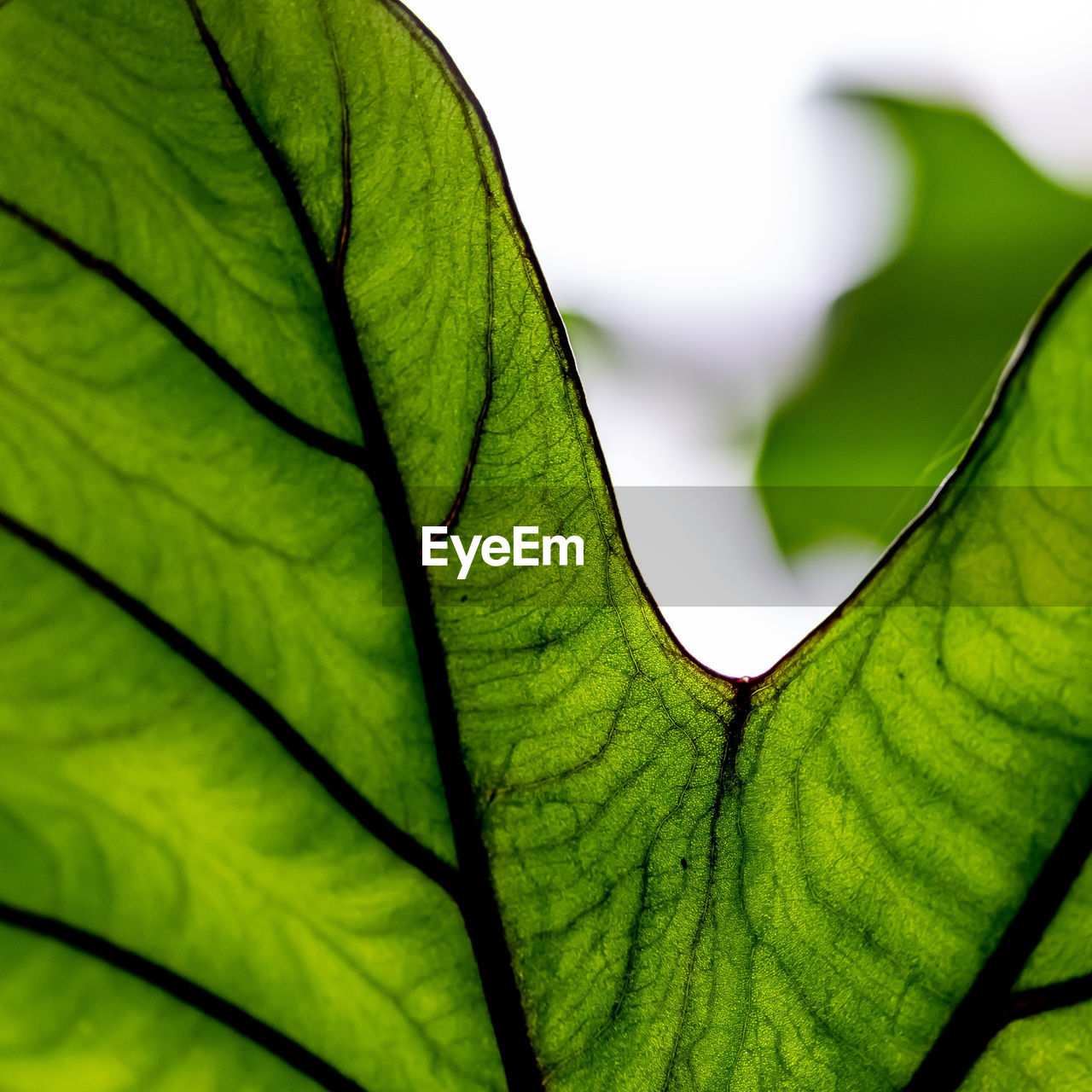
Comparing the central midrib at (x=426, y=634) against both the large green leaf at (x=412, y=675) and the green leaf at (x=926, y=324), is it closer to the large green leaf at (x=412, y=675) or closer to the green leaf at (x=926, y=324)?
the large green leaf at (x=412, y=675)

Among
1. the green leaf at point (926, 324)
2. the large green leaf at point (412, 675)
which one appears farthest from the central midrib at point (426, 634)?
the green leaf at point (926, 324)

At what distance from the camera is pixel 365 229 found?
414mm

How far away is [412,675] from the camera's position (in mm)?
406

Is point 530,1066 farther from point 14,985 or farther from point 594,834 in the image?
point 14,985

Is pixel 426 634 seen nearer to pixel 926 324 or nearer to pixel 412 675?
pixel 412 675

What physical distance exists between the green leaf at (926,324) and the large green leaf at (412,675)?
0.70 meters

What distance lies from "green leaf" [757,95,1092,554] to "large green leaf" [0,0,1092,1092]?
702mm

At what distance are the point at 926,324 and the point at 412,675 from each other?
0.88 metres

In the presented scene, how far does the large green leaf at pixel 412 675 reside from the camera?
0.37m

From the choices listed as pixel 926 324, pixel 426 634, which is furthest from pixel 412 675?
pixel 926 324

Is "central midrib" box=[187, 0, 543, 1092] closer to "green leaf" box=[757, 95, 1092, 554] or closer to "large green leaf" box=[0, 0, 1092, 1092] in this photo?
"large green leaf" box=[0, 0, 1092, 1092]

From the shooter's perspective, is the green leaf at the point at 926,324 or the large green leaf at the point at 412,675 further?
the green leaf at the point at 926,324

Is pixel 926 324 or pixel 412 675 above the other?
pixel 926 324

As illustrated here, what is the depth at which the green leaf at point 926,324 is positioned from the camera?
107cm
